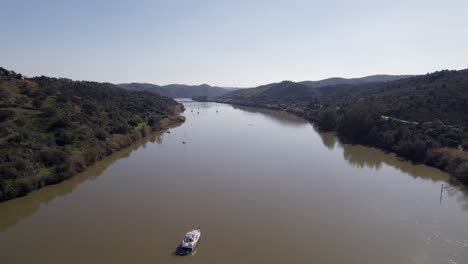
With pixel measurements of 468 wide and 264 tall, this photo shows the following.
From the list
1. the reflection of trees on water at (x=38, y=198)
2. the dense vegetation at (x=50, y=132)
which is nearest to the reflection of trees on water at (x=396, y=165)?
the reflection of trees on water at (x=38, y=198)

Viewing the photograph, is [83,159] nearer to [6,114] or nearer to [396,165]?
[6,114]

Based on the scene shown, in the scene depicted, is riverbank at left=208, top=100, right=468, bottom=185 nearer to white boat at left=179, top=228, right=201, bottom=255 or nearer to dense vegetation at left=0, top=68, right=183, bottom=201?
white boat at left=179, top=228, right=201, bottom=255

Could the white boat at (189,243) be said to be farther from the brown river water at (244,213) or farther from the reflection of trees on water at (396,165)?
the reflection of trees on water at (396,165)

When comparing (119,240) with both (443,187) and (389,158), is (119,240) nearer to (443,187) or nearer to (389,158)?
(443,187)

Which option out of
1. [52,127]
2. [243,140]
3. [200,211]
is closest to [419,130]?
[243,140]

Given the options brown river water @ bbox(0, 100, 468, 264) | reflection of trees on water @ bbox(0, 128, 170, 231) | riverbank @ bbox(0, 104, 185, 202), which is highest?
riverbank @ bbox(0, 104, 185, 202)

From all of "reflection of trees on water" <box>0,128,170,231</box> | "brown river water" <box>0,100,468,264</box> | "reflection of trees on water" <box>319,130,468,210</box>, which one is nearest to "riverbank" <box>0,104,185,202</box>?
"reflection of trees on water" <box>0,128,170,231</box>
